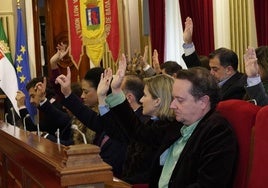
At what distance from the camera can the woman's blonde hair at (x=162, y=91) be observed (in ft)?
9.57

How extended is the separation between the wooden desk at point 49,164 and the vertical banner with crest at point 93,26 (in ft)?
14.0

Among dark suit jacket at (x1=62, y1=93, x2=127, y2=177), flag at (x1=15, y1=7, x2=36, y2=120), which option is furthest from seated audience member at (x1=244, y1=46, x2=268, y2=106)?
flag at (x1=15, y1=7, x2=36, y2=120)

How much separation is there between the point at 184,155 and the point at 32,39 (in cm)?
680

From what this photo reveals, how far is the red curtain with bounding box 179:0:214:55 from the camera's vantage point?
21.8 feet

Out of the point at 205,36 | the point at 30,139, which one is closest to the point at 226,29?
the point at 205,36

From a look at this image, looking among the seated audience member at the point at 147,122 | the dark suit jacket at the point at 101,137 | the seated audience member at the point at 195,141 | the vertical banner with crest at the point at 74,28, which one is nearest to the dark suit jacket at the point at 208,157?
the seated audience member at the point at 195,141

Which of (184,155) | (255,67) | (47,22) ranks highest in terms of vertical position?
(47,22)

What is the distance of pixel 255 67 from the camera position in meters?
2.98

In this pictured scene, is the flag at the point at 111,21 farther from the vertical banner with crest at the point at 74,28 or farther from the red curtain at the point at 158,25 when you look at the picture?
the red curtain at the point at 158,25

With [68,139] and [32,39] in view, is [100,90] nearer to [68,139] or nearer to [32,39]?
[68,139]

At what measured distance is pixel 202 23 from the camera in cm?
683

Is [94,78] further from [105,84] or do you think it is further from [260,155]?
[260,155]

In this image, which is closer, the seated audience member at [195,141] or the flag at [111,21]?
the seated audience member at [195,141]

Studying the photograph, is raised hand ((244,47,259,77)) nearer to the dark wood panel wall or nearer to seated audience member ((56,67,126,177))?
seated audience member ((56,67,126,177))
